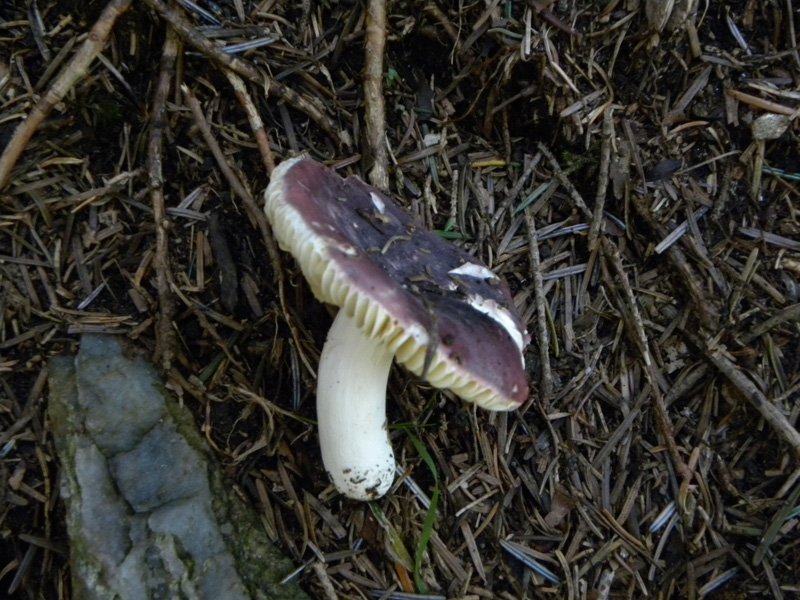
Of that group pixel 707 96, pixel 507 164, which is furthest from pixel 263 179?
pixel 707 96

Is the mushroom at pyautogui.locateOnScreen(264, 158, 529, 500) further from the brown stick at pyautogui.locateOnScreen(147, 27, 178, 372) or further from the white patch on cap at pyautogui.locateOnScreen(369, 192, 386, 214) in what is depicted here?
the brown stick at pyautogui.locateOnScreen(147, 27, 178, 372)

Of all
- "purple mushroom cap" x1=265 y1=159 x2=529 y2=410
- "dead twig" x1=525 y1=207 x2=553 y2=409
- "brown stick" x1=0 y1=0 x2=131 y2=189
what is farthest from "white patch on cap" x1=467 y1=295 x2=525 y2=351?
"brown stick" x1=0 y1=0 x2=131 y2=189

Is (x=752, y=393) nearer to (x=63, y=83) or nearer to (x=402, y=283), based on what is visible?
(x=402, y=283)

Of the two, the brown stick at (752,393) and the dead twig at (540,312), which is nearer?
the brown stick at (752,393)

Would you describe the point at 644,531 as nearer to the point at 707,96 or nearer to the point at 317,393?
the point at 317,393

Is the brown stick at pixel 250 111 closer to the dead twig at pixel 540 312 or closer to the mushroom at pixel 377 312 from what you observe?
the mushroom at pixel 377 312

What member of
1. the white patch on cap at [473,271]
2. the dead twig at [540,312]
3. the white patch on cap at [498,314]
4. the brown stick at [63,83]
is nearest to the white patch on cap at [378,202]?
the white patch on cap at [473,271]

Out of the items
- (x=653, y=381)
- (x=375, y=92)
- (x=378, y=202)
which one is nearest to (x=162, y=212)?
(x=378, y=202)
